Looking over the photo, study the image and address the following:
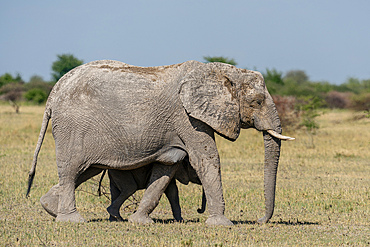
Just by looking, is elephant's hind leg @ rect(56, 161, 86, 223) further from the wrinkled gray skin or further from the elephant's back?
the elephant's back

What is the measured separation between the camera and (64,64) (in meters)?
54.8

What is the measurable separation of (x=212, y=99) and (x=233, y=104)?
32cm

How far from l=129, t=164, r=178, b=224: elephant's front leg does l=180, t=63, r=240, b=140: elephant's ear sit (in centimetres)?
97

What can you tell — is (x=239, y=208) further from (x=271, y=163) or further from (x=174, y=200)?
(x=271, y=163)

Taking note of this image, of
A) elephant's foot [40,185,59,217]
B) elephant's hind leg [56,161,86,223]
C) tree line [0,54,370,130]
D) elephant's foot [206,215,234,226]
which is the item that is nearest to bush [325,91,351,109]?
tree line [0,54,370,130]

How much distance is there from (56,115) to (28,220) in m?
1.88

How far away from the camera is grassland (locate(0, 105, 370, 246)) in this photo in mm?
7891

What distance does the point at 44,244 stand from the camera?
7371 mm

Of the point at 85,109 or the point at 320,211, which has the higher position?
the point at 85,109

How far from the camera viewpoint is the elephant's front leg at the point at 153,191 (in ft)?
29.6

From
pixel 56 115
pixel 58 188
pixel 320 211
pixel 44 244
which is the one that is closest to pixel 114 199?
pixel 58 188

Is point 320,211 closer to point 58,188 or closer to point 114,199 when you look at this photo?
point 114,199

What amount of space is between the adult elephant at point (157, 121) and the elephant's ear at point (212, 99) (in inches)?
0.6

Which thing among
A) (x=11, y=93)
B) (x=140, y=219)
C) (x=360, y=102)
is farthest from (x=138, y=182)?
(x=11, y=93)
